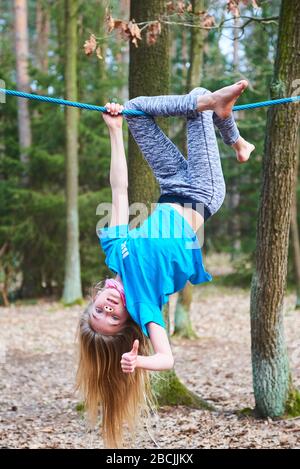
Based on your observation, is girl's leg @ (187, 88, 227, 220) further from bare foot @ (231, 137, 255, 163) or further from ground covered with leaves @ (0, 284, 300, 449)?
ground covered with leaves @ (0, 284, 300, 449)

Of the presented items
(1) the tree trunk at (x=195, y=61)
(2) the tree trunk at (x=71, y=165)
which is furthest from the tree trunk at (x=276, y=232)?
(2) the tree trunk at (x=71, y=165)

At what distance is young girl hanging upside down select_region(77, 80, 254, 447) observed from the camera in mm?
2836

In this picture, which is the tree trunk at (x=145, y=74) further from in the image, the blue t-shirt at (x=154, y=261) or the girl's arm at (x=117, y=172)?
the blue t-shirt at (x=154, y=261)

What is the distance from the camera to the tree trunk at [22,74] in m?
12.7

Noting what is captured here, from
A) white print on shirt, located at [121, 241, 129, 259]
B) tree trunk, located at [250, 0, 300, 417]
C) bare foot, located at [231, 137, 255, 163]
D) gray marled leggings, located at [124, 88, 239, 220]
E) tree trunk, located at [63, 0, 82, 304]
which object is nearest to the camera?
white print on shirt, located at [121, 241, 129, 259]

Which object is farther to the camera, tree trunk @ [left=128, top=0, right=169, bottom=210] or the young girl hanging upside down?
tree trunk @ [left=128, top=0, right=169, bottom=210]

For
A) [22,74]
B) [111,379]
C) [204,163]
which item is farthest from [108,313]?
[22,74]

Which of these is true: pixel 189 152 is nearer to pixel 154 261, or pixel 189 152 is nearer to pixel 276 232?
pixel 154 261

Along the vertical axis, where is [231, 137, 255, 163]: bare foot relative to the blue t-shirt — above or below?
above

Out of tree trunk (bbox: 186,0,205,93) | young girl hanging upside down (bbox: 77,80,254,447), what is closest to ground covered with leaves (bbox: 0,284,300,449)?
young girl hanging upside down (bbox: 77,80,254,447)

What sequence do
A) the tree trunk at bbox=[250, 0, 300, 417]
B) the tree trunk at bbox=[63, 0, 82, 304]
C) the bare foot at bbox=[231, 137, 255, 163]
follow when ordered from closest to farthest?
1. the bare foot at bbox=[231, 137, 255, 163]
2. the tree trunk at bbox=[250, 0, 300, 417]
3. the tree trunk at bbox=[63, 0, 82, 304]

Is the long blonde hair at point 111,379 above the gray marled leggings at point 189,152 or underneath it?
underneath

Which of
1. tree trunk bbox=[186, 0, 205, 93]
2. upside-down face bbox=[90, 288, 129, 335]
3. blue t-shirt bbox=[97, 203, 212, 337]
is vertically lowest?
upside-down face bbox=[90, 288, 129, 335]

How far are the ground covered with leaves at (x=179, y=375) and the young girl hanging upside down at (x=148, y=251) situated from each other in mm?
733
